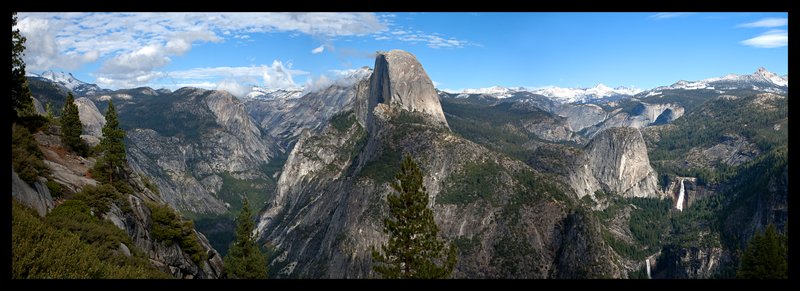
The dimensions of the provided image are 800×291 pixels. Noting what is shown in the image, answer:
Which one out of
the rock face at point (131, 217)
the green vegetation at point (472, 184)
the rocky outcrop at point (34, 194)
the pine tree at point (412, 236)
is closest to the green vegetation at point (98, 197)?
the rock face at point (131, 217)

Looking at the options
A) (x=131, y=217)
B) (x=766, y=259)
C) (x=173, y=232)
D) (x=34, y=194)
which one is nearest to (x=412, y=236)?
(x=173, y=232)

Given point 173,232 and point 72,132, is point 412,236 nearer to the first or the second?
point 173,232

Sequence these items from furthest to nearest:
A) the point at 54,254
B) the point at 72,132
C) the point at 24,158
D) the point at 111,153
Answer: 1. the point at 72,132
2. the point at 111,153
3. the point at 24,158
4. the point at 54,254

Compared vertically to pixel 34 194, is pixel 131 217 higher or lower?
lower

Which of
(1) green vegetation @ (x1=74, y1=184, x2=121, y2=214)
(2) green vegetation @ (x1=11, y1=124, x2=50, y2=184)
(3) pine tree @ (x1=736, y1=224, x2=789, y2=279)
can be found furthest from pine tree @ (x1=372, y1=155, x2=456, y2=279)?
(3) pine tree @ (x1=736, y1=224, x2=789, y2=279)

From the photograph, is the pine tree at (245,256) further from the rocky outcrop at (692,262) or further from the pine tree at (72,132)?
the rocky outcrop at (692,262)
